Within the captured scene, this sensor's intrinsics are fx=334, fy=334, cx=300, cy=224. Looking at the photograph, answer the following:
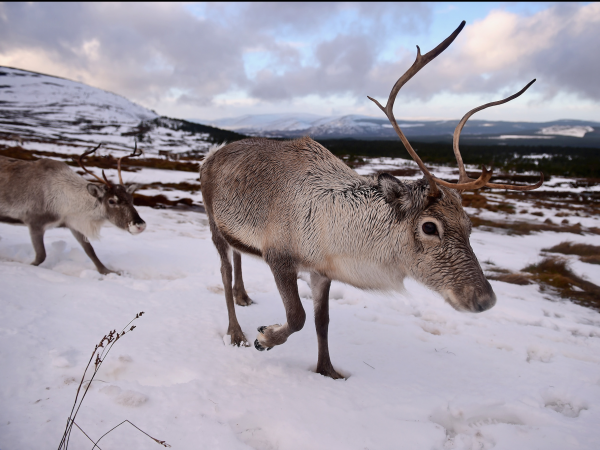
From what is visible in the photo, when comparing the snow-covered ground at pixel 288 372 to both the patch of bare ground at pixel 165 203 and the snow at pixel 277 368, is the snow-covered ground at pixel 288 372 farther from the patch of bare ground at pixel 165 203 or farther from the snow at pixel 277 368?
the patch of bare ground at pixel 165 203

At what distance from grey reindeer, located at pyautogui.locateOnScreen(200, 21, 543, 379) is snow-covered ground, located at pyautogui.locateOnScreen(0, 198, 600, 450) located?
482 mm

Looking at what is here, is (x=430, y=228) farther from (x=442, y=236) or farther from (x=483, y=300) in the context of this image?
(x=483, y=300)

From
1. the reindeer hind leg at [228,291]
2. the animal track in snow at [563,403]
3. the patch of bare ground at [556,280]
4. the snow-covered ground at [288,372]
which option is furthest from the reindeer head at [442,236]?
the patch of bare ground at [556,280]

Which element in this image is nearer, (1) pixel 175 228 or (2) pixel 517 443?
(2) pixel 517 443

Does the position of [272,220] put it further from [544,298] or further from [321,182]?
[544,298]

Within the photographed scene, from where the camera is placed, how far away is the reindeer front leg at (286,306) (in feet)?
9.82

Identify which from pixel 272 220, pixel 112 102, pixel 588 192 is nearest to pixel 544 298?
pixel 272 220

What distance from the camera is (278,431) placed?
7.88 ft

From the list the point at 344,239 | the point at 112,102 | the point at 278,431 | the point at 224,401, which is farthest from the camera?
the point at 112,102

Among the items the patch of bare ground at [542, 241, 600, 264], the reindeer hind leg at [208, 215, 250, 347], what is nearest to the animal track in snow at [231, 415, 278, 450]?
the reindeer hind leg at [208, 215, 250, 347]

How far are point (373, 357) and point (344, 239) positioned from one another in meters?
1.60

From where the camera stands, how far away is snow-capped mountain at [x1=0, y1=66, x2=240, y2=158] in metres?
92.2

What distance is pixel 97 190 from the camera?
6.13 m

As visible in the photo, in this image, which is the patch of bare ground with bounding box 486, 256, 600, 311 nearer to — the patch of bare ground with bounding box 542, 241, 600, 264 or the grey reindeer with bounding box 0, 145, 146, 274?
the patch of bare ground with bounding box 542, 241, 600, 264
